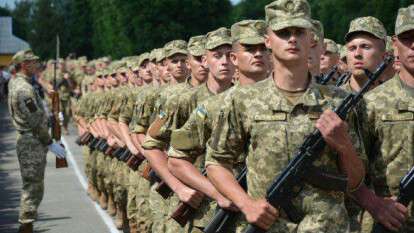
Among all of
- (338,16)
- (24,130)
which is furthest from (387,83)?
(338,16)

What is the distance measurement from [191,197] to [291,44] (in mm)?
1773

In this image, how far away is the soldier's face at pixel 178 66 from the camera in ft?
34.0

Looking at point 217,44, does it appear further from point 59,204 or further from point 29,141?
point 59,204

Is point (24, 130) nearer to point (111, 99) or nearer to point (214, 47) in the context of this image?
point (111, 99)

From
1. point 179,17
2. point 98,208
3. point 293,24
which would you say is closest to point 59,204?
point 98,208

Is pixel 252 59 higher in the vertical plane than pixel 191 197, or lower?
higher

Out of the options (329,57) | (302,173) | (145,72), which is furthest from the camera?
(145,72)

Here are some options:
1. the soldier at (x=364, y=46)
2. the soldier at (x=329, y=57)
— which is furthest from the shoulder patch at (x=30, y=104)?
the soldier at (x=364, y=46)

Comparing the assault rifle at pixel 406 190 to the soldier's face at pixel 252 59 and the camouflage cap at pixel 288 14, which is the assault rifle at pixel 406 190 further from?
the soldier's face at pixel 252 59

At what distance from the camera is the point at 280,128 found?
18.0 feet

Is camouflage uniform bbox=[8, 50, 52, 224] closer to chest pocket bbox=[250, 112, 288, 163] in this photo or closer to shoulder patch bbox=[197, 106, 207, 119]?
shoulder patch bbox=[197, 106, 207, 119]

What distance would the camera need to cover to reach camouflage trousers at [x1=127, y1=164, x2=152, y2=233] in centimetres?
1100

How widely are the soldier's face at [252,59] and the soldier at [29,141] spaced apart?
618 cm

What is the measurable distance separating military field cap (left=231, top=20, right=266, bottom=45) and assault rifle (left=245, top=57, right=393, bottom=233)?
1520 millimetres
